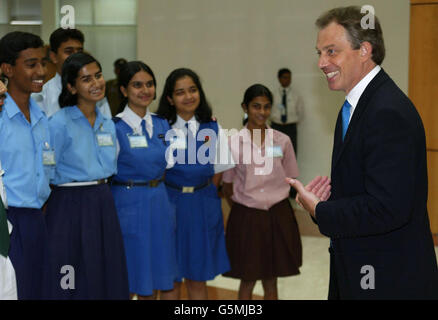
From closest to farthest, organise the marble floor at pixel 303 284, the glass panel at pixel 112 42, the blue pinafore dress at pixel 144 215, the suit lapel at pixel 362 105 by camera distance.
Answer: the suit lapel at pixel 362 105
the blue pinafore dress at pixel 144 215
the marble floor at pixel 303 284
the glass panel at pixel 112 42

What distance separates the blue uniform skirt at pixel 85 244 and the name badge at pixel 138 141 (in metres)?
0.30

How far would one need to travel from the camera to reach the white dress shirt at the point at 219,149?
345 centimetres

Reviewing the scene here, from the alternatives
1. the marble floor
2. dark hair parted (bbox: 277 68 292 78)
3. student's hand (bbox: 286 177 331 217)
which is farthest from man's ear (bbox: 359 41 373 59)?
dark hair parted (bbox: 277 68 292 78)

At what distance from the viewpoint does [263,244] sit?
3.44 m

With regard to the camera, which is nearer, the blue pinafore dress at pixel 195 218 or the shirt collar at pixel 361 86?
the shirt collar at pixel 361 86

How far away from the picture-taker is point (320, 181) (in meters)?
1.92

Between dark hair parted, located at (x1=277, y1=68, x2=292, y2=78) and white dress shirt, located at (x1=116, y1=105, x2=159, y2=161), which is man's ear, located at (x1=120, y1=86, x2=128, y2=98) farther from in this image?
dark hair parted, located at (x1=277, y1=68, x2=292, y2=78)

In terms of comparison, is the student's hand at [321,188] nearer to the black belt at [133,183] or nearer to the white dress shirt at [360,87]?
the white dress shirt at [360,87]

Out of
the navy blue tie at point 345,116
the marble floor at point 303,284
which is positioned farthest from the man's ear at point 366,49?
the marble floor at point 303,284

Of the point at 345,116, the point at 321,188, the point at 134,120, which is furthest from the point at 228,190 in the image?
the point at 345,116

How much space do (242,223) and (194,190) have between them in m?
0.38

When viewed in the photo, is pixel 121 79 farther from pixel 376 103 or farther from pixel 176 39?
pixel 176 39

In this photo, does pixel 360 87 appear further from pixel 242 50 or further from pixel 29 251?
pixel 242 50
